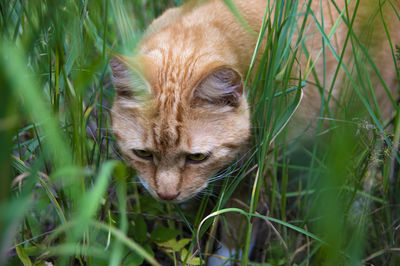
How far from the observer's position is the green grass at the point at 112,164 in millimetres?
875

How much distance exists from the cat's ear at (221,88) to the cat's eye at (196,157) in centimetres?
25

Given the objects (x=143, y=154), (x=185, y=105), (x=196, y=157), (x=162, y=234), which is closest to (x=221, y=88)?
(x=185, y=105)

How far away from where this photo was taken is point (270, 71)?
1.53 meters

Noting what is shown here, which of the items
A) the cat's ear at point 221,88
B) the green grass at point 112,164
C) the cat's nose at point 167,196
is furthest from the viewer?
the cat's nose at point 167,196

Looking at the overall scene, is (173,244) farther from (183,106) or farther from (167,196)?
(183,106)

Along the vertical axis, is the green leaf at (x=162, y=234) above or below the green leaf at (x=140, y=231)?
below

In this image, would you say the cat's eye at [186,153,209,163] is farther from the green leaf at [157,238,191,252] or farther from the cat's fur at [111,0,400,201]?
the green leaf at [157,238,191,252]

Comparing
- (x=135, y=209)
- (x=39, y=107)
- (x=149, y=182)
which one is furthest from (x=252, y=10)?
(x=39, y=107)

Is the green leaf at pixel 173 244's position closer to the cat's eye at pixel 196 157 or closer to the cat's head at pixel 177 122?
the cat's head at pixel 177 122

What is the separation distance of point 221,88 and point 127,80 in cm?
44

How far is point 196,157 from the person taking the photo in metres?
1.74

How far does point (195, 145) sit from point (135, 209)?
0.61m

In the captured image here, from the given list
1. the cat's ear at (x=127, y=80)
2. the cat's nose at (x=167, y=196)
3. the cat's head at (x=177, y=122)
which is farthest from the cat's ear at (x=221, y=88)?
the cat's nose at (x=167, y=196)

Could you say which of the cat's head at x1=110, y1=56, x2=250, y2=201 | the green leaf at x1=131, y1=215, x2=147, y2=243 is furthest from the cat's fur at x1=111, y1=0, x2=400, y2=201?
the green leaf at x1=131, y1=215, x2=147, y2=243
